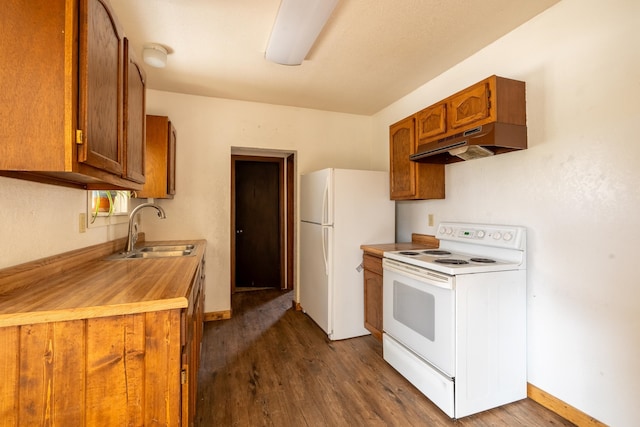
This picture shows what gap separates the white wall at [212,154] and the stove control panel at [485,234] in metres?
1.86

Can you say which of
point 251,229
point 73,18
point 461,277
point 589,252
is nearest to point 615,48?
point 589,252

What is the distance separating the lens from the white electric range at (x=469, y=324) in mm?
1805

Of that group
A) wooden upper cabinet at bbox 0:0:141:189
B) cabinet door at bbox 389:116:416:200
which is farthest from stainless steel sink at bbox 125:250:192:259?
cabinet door at bbox 389:116:416:200

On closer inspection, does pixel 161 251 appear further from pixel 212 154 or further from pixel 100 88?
pixel 100 88

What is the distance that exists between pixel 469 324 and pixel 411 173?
53.7 inches

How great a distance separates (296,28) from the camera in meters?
1.98

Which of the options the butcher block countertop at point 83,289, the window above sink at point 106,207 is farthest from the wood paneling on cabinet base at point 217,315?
the butcher block countertop at point 83,289

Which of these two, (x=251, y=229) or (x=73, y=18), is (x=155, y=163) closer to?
(x=73, y=18)

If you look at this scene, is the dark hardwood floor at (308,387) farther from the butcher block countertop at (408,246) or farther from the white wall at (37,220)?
the white wall at (37,220)

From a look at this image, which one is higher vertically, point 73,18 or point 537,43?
point 537,43

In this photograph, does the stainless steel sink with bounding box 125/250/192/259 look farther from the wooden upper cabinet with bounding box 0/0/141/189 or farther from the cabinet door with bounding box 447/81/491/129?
the cabinet door with bounding box 447/81/491/129

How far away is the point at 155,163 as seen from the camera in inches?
103

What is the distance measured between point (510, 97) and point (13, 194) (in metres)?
2.68

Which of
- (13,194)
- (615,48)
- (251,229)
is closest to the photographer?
(13,194)
